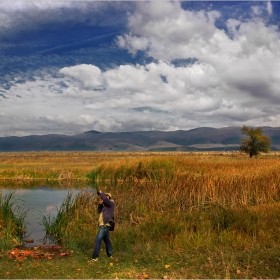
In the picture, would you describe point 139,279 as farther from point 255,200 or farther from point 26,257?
point 255,200

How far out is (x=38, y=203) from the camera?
24375mm

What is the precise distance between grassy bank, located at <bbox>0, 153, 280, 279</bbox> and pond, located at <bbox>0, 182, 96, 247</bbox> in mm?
1193

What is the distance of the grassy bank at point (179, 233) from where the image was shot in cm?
938

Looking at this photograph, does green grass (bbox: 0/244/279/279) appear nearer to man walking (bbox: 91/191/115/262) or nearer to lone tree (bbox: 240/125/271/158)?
man walking (bbox: 91/191/115/262)

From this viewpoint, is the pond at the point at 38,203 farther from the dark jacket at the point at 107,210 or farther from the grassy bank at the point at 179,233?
the dark jacket at the point at 107,210

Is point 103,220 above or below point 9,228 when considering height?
above

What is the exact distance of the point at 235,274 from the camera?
8.90m

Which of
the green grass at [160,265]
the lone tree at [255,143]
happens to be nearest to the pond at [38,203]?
the green grass at [160,265]

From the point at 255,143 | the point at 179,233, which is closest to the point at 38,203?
the point at 179,233

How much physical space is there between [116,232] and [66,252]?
2136 millimetres

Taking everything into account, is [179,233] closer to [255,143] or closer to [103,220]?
[103,220]

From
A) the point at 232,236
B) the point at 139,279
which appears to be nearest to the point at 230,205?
the point at 232,236

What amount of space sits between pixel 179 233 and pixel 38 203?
14.8 m

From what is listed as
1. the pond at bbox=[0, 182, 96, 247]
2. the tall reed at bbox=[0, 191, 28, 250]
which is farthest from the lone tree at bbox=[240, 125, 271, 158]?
the tall reed at bbox=[0, 191, 28, 250]
